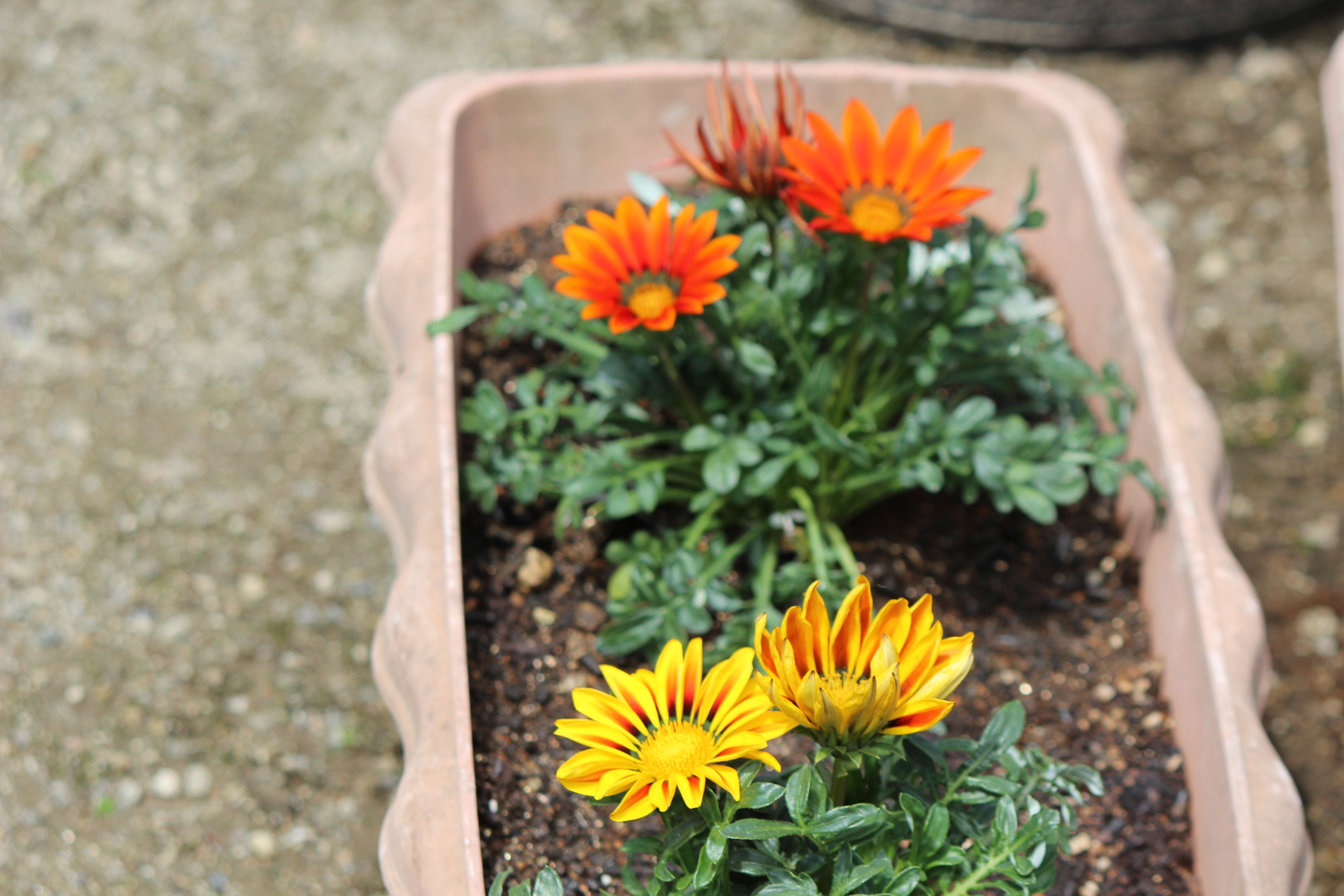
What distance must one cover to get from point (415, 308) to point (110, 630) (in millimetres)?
704

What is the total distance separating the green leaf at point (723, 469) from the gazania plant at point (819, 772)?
8.5 inches

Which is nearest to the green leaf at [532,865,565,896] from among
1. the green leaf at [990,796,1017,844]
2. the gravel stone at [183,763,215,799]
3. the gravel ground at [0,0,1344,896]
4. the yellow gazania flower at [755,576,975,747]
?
the yellow gazania flower at [755,576,975,747]

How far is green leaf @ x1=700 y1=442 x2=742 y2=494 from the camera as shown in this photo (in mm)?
1108

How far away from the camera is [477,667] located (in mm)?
1171

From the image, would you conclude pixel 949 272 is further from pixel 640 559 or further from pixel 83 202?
pixel 83 202

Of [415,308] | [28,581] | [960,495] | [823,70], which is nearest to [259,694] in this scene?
[28,581]

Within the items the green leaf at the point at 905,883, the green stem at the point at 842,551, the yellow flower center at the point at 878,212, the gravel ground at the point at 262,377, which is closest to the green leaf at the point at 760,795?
the green leaf at the point at 905,883

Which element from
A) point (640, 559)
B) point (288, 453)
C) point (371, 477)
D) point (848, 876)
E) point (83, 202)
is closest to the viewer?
point (848, 876)

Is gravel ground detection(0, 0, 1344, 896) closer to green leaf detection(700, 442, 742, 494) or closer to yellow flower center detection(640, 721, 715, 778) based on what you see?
green leaf detection(700, 442, 742, 494)

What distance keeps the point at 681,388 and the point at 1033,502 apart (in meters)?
0.34

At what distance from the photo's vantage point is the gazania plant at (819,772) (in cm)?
79

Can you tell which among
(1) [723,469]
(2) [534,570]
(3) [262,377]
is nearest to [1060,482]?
(1) [723,469]

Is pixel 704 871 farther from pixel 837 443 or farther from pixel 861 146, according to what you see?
pixel 861 146

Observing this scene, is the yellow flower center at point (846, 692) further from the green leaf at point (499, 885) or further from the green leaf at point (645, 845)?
the green leaf at point (499, 885)
